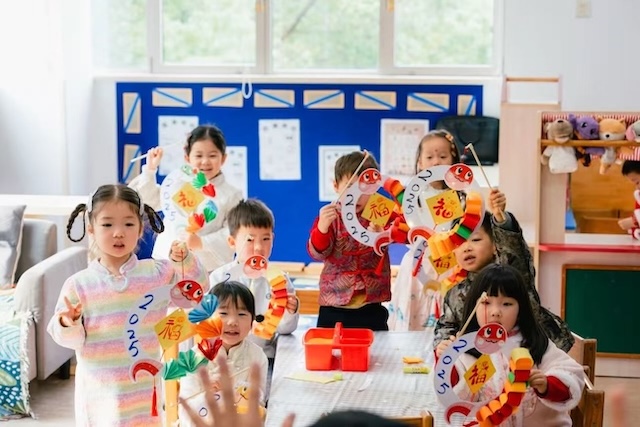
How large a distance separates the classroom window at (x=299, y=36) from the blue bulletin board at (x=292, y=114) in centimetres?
17

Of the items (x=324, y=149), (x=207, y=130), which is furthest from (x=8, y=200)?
(x=324, y=149)

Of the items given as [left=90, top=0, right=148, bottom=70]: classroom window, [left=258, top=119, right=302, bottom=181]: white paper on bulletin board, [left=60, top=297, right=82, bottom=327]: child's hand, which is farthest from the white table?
[left=90, top=0, right=148, bottom=70]: classroom window

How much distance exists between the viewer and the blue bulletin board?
573cm

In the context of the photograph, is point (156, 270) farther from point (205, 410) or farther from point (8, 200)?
point (8, 200)

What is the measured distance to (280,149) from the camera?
5871 millimetres

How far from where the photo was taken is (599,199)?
5.46 metres

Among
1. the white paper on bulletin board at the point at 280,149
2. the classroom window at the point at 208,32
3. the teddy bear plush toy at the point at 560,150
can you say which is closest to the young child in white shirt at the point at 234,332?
the teddy bear plush toy at the point at 560,150

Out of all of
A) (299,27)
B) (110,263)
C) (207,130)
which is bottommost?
(110,263)

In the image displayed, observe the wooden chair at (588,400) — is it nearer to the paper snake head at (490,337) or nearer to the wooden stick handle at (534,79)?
the paper snake head at (490,337)

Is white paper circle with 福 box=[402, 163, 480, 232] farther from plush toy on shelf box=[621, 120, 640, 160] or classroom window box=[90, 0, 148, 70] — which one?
classroom window box=[90, 0, 148, 70]

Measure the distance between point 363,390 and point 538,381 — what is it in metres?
0.52

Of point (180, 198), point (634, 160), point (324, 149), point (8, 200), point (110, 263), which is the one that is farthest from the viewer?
point (324, 149)

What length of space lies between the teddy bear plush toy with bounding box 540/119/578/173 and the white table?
1.43m

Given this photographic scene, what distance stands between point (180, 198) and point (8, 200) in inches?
57.6
